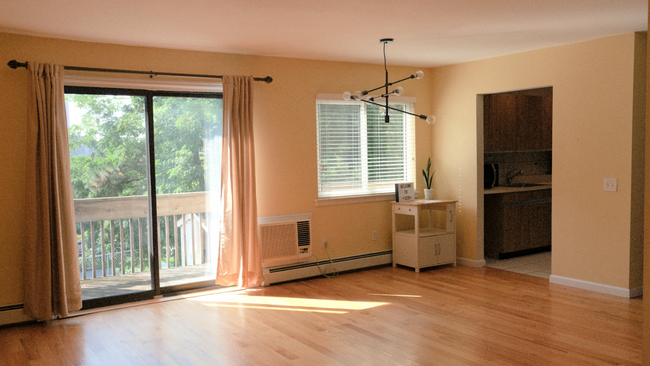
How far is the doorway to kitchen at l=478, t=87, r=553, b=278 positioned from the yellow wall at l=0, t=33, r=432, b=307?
0.87 m

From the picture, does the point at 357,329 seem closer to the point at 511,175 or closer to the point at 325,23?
the point at 325,23

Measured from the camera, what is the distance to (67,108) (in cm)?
457

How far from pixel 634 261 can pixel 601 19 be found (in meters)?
2.22

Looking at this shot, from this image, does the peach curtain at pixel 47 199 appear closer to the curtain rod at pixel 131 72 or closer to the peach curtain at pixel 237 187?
the curtain rod at pixel 131 72

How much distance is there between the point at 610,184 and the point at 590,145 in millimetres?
422

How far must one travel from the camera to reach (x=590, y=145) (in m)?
5.02

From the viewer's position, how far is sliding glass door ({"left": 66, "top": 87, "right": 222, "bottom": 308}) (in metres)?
4.70

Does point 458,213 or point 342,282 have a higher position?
point 458,213

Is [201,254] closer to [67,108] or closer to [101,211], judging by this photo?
[101,211]

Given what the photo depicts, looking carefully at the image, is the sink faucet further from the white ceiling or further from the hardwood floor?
the white ceiling

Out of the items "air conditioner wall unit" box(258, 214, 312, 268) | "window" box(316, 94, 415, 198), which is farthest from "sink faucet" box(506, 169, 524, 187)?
"air conditioner wall unit" box(258, 214, 312, 268)

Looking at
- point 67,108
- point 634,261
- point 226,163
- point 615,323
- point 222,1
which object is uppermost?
point 222,1

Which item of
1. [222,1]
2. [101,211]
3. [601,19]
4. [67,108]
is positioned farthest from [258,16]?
[601,19]

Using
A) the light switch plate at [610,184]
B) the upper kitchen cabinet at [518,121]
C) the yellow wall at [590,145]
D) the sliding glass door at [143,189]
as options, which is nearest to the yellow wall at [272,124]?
the sliding glass door at [143,189]
